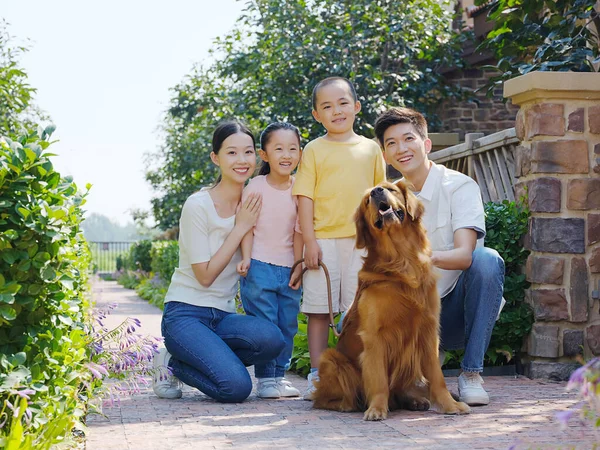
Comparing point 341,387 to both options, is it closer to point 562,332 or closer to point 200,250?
point 200,250

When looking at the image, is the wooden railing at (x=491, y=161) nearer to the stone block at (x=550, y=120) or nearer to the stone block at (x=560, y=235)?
the stone block at (x=550, y=120)

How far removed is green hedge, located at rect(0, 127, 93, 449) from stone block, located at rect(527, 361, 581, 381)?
3.42 meters

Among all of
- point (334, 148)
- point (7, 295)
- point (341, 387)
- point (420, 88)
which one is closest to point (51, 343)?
point (7, 295)

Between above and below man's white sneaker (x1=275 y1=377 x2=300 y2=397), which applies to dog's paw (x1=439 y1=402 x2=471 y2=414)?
above

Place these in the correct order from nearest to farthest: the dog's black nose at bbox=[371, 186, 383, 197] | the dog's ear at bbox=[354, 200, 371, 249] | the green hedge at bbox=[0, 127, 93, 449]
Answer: the green hedge at bbox=[0, 127, 93, 449] → the dog's black nose at bbox=[371, 186, 383, 197] → the dog's ear at bbox=[354, 200, 371, 249]

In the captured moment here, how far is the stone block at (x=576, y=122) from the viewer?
552 cm

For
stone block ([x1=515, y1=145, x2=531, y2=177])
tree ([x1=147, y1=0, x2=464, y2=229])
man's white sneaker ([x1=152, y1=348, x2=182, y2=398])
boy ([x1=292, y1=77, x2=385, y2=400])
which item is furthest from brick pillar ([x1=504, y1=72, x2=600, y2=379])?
tree ([x1=147, y1=0, x2=464, y2=229])

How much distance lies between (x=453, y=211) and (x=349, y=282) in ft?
2.50

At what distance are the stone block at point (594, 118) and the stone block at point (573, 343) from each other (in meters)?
1.37

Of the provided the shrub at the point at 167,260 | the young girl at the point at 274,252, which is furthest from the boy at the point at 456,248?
the shrub at the point at 167,260

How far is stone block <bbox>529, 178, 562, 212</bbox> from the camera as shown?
18.2 ft

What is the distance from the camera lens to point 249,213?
4.93 m

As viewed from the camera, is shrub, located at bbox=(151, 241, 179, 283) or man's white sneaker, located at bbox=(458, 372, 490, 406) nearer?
man's white sneaker, located at bbox=(458, 372, 490, 406)

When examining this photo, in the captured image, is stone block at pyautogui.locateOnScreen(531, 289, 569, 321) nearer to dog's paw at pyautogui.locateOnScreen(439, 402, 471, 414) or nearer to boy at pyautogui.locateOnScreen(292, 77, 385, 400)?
boy at pyautogui.locateOnScreen(292, 77, 385, 400)
